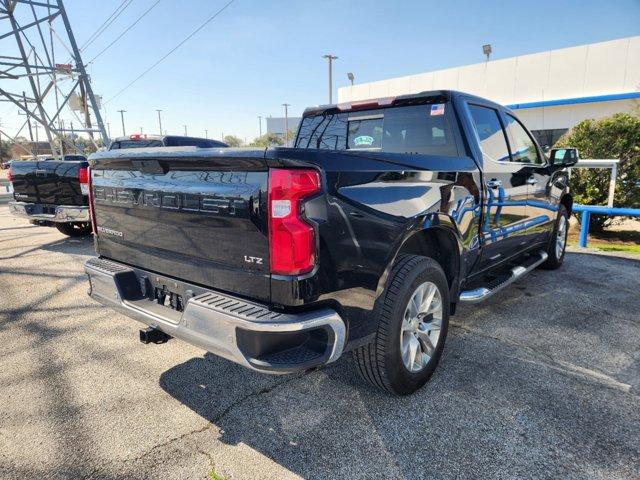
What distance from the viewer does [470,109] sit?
353 cm

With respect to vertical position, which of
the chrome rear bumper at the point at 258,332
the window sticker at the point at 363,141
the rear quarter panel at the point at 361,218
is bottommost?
the chrome rear bumper at the point at 258,332

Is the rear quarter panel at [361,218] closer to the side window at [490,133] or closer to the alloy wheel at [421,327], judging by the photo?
the alloy wheel at [421,327]

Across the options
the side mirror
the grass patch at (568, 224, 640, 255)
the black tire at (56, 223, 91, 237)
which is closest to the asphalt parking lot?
the side mirror

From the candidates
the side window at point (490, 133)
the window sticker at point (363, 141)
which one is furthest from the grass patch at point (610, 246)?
the window sticker at point (363, 141)

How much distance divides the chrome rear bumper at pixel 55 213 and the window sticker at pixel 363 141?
480cm

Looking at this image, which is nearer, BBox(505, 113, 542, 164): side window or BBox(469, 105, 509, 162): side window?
BBox(469, 105, 509, 162): side window

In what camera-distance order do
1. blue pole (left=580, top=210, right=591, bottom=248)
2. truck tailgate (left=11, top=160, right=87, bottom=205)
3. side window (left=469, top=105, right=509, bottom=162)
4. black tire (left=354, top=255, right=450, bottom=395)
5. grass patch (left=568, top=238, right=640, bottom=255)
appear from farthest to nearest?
1. blue pole (left=580, top=210, right=591, bottom=248)
2. grass patch (left=568, top=238, right=640, bottom=255)
3. truck tailgate (left=11, top=160, right=87, bottom=205)
4. side window (left=469, top=105, right=509, bottom=162)
5. black tire (left=354, top=255, right=450, bottom=395)

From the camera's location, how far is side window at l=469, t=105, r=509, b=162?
140 inches

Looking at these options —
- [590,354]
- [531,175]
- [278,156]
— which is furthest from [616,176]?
[278,156]

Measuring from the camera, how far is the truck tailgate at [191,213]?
6.70 ft

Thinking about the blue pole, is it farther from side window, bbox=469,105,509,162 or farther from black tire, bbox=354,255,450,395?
black tire, bbox=354,255,450,395

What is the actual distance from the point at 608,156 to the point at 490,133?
6.55 meters

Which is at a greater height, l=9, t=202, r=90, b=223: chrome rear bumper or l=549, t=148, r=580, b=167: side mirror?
l=549, t=148, r=580, b=167: side mirror

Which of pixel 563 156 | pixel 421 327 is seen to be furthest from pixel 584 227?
pixel 421 327
